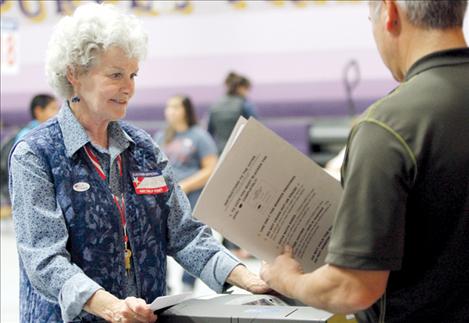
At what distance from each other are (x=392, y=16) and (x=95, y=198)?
3.48 feet

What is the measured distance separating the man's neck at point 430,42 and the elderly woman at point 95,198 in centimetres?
97

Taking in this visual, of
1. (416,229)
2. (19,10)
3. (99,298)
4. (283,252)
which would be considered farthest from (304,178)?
(19,10)

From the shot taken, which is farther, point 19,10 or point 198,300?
point 19,10

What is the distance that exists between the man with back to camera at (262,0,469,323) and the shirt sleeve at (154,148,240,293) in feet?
2.64

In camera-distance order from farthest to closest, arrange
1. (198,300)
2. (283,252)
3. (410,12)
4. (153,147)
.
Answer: (153,147) < (198,300) < (283,252) < (410,12)

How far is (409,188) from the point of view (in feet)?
5.99

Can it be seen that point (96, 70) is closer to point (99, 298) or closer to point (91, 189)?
point (91, 189)

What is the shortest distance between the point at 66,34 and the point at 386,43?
104 centimetres

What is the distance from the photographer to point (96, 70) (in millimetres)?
2604

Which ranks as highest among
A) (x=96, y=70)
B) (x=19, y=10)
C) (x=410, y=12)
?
(x=410, y=12)

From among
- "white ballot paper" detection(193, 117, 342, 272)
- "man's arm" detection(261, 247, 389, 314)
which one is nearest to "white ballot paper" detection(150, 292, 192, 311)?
"white ballot paper" detection(193, 117, 342, 272)

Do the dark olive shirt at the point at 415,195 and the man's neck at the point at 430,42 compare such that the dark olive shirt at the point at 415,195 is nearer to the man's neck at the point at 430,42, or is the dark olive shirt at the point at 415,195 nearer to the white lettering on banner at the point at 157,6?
the man's neck at the point at 430,42

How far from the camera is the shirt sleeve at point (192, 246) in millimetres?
2746

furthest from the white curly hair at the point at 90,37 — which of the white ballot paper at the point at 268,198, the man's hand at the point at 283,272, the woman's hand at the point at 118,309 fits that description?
the man's hand at the point at 283,272
